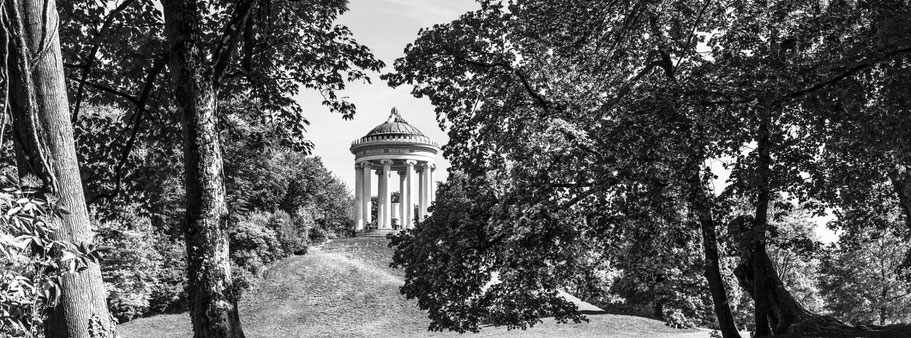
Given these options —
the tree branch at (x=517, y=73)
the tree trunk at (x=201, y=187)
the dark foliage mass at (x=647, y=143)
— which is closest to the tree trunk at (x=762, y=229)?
the dark foliage mass at (x=647, y=143)

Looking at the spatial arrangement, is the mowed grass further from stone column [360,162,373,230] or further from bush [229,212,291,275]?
stone column [360,162,373,230]

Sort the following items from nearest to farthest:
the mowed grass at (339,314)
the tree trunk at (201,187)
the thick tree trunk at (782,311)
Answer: the tree trunk at (201,187) < the thick tree trunk at (782,311) < the mowed grass at (339,314)

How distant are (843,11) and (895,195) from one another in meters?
5.19

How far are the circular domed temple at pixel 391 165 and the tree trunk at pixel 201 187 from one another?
137 ft

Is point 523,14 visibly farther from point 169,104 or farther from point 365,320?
point 365,320

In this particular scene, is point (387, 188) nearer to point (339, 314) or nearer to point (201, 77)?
point (339, 314)

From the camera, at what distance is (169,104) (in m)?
12.3

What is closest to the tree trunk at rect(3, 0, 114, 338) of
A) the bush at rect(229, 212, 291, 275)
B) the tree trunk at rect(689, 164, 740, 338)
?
the tree trunk at rect(689, 164, 740, 338)

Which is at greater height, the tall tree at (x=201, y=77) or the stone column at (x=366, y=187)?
the stone column at (x=366, y=187)

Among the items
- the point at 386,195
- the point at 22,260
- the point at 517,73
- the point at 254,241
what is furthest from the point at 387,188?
the point at 22,260

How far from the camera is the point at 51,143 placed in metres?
6.23

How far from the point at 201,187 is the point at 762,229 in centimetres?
831

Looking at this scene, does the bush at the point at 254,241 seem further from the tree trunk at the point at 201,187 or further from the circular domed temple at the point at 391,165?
the tree trunk at the point at 201,187

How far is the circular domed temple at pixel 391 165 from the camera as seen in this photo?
50125mm
